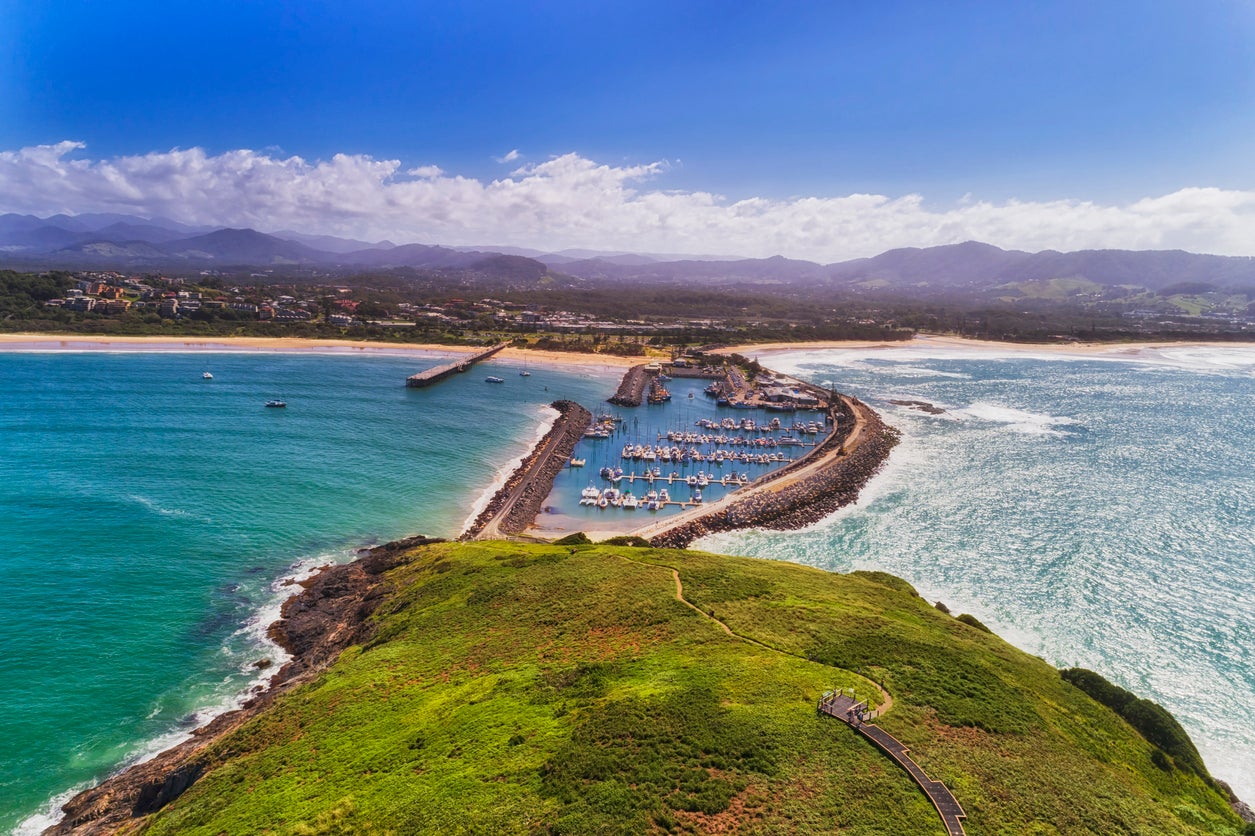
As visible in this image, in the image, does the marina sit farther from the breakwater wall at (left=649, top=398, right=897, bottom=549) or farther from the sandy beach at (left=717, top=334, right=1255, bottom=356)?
the sandy beach at (left=717, top=334, right=1255, bottom=356)

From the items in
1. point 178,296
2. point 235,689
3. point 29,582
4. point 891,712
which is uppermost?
→ point 178,296

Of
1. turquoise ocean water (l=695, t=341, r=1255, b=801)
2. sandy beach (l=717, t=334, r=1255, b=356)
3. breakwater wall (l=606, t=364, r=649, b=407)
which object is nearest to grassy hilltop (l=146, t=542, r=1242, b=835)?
turquoise ocean water (l=695, t=341, r=1255, b=801)

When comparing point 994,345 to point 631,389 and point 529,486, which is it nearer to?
point 631,389

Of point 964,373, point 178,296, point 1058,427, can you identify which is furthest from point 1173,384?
point 178,296

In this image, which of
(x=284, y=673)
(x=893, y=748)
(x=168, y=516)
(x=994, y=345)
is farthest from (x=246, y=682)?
(x=994, y=345)

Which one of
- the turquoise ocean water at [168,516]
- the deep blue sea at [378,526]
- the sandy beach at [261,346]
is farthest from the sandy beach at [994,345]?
the turquoise ocean water at [168,516]

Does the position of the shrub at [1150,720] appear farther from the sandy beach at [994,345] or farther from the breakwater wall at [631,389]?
the sandy beach at [994,345]

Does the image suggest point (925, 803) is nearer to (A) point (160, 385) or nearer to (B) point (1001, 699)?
(B) point (1001, 699)
